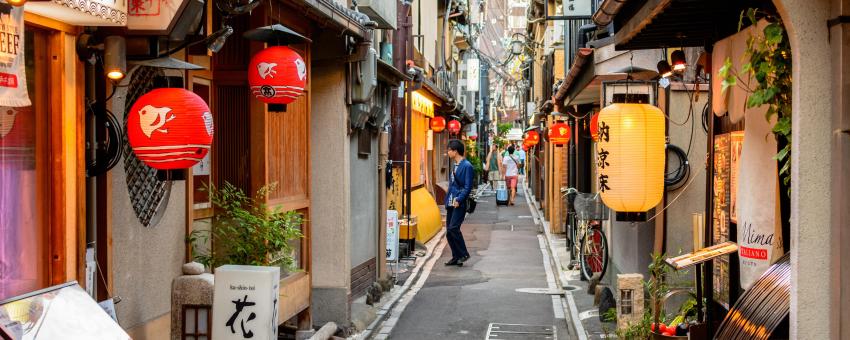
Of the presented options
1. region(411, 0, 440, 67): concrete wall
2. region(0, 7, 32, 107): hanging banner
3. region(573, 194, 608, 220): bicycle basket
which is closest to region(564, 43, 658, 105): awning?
region(573, 194, 608, 220): bicycle basket

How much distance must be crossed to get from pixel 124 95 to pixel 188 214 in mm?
1651

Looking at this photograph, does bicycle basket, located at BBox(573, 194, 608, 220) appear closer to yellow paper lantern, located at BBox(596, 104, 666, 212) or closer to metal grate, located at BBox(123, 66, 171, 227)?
yellow paper lantern, located at BBox(596, 104, 666, 212)

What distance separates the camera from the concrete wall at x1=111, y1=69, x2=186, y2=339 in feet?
25.7

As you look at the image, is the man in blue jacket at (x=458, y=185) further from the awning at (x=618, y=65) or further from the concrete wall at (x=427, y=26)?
the concrete wall at (x=427, y=26)

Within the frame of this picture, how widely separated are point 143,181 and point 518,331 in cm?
721

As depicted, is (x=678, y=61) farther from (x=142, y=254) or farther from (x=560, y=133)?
(x=560, y=133)

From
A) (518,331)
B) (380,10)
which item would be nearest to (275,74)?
(518,331)

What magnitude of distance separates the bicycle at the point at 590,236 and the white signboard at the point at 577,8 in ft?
11.1

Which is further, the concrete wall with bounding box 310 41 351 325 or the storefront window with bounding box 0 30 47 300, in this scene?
the concrete wall with bounding box 310 41 351 325

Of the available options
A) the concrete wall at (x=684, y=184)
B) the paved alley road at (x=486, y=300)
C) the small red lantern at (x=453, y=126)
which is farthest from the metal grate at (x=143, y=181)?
the small red lantern at (x=453, y=126)

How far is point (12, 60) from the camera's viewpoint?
18.3ft

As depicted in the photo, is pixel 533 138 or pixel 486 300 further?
pixel 533 138

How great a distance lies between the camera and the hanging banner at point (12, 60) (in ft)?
17.9

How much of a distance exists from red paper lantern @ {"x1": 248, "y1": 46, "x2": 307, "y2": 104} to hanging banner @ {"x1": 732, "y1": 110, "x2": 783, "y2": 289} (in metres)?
4.72
